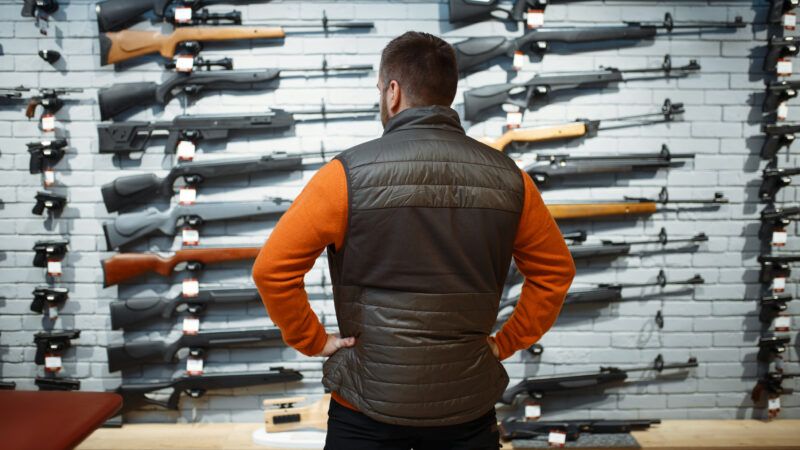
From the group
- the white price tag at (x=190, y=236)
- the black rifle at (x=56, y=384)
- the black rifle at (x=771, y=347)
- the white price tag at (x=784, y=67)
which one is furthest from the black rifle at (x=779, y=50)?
the black rifle at (x=56, y=384)

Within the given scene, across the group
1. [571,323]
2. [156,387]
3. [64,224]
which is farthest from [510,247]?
[64,224]

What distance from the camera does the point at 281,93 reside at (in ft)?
12.3

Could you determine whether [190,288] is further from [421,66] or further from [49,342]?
[421,66]

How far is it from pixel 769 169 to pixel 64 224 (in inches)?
171

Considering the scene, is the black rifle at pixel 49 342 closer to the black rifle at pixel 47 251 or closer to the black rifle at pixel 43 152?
the black rifle at pixel 47 251

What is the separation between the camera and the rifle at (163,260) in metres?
3.59

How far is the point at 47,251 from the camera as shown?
367 cm

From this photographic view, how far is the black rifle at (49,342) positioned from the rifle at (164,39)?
164 cm

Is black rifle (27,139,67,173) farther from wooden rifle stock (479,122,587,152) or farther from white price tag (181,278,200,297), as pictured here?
wooden rifle stock (479,122,587,152)

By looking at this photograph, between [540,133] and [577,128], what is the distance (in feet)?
0.75

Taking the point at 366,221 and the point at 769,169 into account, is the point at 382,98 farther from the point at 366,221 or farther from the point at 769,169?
the point at 769,169

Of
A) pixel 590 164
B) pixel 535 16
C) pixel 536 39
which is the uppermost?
pixel 535 16

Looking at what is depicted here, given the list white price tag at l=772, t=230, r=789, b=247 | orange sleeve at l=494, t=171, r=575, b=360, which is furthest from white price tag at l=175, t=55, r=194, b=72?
white price tag at l=772, t=230, r=789, b=247

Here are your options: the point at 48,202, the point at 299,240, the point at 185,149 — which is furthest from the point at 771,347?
the point at 48,202
